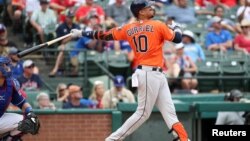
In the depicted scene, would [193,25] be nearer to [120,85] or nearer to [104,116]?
[120,85]

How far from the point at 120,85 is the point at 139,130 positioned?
2.18m

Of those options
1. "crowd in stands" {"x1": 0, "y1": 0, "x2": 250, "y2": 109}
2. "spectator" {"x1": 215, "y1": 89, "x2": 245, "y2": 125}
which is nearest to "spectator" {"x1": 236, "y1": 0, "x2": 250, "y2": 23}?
"crowd in stands" {"x1": 0, "y1": 0, "x2": 250, "y2": 109}

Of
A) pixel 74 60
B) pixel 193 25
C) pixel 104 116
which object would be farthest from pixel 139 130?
pixel 193 25

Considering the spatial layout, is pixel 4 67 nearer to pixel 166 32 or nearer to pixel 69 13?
pixel 166 32

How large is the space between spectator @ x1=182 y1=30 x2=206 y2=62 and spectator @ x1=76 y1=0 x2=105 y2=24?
4.97 ft

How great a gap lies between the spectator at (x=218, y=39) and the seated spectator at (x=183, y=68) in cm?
103

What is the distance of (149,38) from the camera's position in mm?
10430

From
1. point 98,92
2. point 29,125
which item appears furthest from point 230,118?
point 29,125

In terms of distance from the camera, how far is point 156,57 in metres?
10.5

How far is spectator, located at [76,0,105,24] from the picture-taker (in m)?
16.2

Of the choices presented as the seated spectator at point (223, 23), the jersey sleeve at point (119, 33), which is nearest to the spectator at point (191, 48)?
the seated spectator at point (223, 23)

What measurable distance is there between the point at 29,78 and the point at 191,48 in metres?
3.04

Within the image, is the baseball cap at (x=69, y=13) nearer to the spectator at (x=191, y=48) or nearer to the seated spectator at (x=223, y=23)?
the spectator at (x=191, y=48)

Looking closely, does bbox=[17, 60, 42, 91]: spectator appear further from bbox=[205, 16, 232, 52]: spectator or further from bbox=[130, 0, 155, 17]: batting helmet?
bbox=[130, 0, 155, 17]: batting helmet
